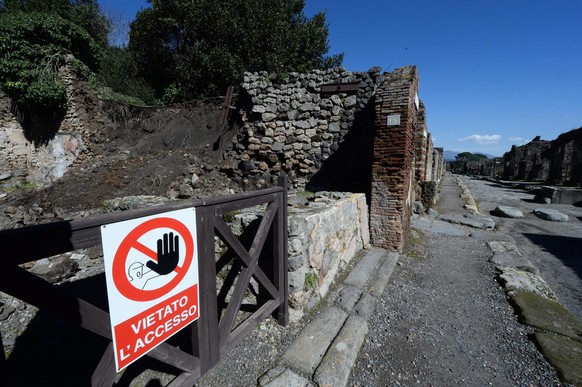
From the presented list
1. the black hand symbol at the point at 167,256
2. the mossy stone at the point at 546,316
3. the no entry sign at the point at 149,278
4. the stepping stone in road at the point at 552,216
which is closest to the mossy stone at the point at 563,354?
the mossy stone at the point at 546,316

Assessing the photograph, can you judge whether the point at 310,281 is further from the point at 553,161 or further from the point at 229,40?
the point at 553,161

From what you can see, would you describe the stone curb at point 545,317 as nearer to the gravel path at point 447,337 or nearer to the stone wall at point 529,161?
the gravel path at point 447,337

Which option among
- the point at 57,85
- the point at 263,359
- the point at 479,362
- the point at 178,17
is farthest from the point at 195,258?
the point at 178,17

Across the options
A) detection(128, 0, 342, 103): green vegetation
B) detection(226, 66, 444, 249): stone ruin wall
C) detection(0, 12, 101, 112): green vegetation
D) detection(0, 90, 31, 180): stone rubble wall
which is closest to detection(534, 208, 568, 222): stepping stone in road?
detection(226, 66, 444, 249): stone ruin wall

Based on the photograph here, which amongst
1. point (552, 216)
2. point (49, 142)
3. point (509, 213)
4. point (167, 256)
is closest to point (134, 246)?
point (167, 256)

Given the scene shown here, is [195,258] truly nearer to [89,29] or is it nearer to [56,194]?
[56,194]

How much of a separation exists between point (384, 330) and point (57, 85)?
41.6 ft

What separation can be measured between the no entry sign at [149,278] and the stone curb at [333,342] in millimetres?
976

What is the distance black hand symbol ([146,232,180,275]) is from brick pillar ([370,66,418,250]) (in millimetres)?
3955

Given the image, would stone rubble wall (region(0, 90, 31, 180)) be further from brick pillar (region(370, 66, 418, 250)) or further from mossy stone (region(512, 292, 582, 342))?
mossy stone (region(512, 292, 582, 342))

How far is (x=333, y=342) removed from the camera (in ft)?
7.85

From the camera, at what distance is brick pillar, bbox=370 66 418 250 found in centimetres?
443

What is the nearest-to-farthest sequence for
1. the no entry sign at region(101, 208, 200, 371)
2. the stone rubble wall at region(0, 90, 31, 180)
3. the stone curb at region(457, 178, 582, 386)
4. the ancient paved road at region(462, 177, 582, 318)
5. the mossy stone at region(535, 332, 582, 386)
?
the no entry sign at region(101, 208, 200, 371), the mossy stone at region(535, 332, 582, 386), the stone curb at region(457, 178, 582, 386), the ancient paved road at region(462, 177, 582, 318), the stone rubble wall at region(0, 90, 31, 180)

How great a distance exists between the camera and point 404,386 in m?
2.05
